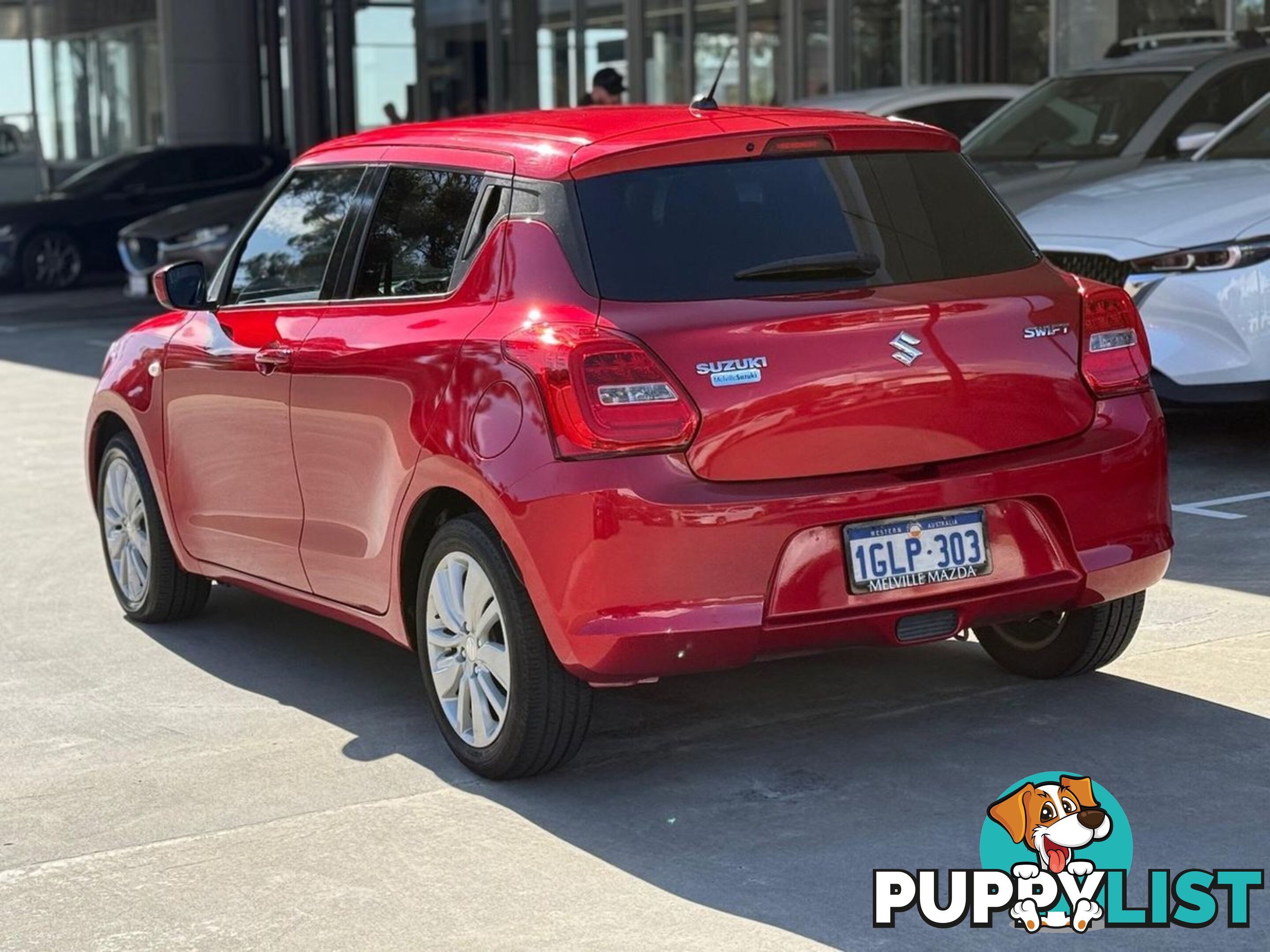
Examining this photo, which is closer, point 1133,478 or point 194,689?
point 1133,478

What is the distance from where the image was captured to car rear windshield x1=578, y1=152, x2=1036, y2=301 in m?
4.84

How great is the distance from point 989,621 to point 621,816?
39.9 inches

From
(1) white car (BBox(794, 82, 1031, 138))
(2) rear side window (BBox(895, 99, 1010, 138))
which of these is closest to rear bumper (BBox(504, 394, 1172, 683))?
(1) white car (BBox(794, 82, 1031, 138))

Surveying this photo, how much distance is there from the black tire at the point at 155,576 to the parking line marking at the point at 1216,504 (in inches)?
149

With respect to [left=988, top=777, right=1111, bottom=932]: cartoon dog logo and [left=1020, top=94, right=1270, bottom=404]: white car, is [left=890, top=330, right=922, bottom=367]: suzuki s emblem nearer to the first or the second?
[left=988, top=777, right=1111, bottom=932]: cartoon dog logo

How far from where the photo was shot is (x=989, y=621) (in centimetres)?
498

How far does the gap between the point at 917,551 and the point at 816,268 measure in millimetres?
719

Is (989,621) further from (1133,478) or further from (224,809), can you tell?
(224,809)

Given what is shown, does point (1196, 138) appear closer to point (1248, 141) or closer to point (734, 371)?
point (1248, 141)

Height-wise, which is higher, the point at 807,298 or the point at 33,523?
the point at 807,298

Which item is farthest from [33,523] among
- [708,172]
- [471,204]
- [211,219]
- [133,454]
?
[211,219]

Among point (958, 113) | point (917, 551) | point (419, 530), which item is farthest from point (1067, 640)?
point (958, 113)

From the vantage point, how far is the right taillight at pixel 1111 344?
514cm

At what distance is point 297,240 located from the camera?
6164mm
